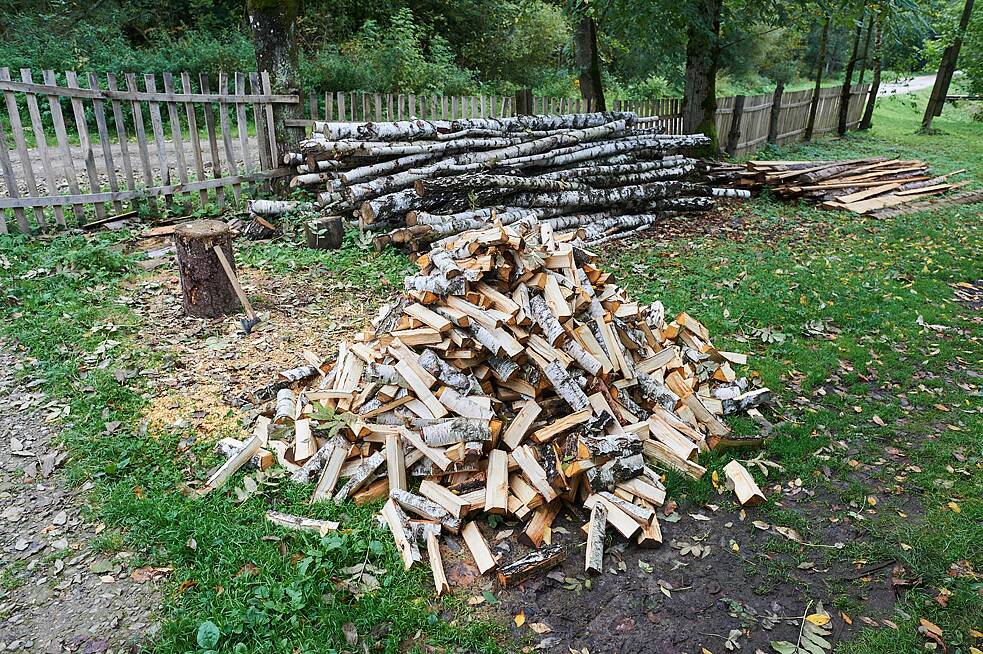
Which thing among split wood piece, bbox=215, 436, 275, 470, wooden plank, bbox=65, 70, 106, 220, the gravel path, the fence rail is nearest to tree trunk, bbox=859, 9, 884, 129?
the fence rail

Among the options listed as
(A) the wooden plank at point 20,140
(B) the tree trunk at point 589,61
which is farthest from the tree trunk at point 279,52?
(B) the tree trunk at point 589,61

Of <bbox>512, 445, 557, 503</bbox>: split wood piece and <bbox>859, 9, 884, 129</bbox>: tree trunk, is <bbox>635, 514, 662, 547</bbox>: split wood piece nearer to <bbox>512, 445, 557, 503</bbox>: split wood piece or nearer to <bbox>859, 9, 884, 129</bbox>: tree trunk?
<bbox>512, 445, 557, 503</bbox>: split wood piece

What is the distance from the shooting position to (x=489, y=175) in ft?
28.9

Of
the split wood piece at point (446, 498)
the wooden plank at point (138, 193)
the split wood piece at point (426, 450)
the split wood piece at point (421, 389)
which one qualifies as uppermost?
the wooden plank at point (138, 193)

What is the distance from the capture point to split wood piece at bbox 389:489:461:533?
3.78 m

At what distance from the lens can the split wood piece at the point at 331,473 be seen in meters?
3.95

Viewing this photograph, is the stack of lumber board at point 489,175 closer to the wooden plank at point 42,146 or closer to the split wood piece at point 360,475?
the wooden plank at point 42,146

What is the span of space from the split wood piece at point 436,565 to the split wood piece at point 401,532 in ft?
0.24

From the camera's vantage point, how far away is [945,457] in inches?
183

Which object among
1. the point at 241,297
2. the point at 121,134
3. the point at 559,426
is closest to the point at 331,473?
the point at 559,426

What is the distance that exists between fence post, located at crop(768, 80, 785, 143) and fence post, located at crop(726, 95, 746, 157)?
209 centimetres

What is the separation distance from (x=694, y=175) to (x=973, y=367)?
7461 mm

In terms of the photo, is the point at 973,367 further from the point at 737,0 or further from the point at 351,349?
the point at 737,0

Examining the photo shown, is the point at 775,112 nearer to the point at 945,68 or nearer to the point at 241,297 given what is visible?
the point at 945,68
